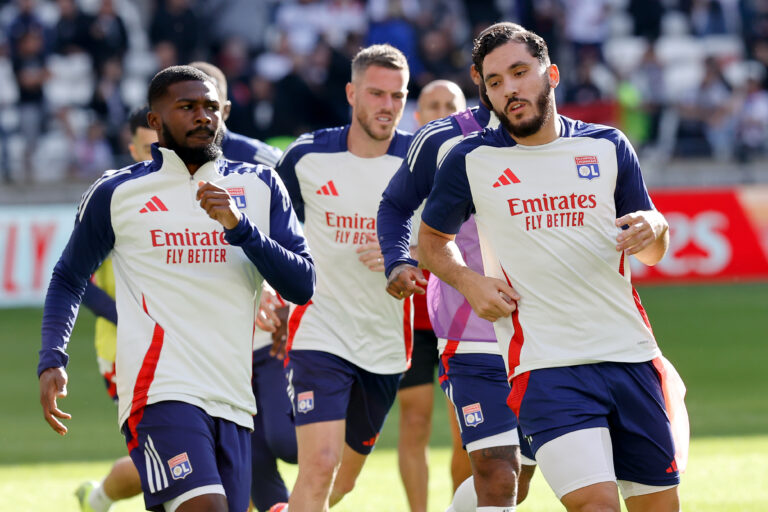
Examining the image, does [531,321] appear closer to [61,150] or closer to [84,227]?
[84,227]

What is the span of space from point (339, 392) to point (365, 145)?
56.2 inches

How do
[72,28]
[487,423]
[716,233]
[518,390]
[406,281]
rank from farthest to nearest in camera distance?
[72,28]
[716,233]
[487,423]
[406,281]
[518,390]

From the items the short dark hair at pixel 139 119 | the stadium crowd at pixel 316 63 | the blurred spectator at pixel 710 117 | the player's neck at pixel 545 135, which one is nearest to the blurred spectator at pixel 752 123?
the stadium crowd at pixel 316 63

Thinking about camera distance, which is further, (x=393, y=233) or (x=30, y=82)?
(x=30, y=82)

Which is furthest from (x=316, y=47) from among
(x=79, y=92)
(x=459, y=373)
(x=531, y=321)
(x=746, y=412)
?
(x=531, y=321)

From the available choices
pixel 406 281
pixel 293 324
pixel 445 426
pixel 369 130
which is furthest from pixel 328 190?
pixel 445 426

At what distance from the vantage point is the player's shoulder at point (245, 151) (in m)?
7.41

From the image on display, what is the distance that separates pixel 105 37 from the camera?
19.9 metres

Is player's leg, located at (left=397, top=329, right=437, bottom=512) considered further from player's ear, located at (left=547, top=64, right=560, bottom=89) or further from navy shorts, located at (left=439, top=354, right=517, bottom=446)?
player's ear, located at (left=547, top=64, right=560, bottom=89)

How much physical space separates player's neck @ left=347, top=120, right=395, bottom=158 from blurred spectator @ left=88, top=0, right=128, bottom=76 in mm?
13315

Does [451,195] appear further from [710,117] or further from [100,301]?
[710,117]

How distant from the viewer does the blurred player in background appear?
7.75 meters

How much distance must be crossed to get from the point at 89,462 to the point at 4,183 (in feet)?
30.8

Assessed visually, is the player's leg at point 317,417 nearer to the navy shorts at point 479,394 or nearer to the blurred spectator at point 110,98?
the navy shorts at point 479,394
